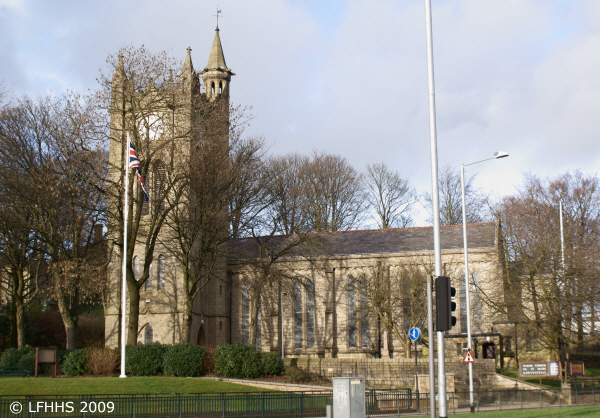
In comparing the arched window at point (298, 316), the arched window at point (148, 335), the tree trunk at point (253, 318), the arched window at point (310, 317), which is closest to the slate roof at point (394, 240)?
the arched window at point (310, 317)

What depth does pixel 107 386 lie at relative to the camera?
2639 centimetres

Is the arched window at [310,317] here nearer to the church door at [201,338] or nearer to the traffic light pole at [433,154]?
the church door at [201,338]

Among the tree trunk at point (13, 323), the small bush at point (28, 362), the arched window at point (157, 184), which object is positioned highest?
the arched window at point (157, 184)

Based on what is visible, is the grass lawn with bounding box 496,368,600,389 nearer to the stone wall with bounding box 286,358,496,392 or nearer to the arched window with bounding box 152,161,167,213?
the stone wall with bounding box 286,358,496,392

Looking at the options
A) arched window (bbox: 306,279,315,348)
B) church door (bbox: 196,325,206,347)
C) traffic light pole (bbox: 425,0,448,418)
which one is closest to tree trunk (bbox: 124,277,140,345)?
church door (bbox: 196,325,206,347)

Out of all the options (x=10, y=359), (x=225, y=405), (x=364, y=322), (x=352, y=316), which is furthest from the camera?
(x=352, y=316)

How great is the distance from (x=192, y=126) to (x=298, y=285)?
64.0 ft

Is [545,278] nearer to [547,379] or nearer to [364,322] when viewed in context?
[547,379]

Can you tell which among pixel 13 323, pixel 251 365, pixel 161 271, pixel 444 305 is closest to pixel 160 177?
pixel 161 271

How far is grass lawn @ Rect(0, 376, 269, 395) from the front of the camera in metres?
24.5

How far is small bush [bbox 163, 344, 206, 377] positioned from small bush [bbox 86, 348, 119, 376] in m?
2.65

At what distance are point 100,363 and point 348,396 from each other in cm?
1867

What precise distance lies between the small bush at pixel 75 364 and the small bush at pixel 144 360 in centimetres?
208

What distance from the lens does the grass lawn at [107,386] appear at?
2447cm
